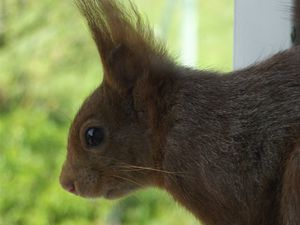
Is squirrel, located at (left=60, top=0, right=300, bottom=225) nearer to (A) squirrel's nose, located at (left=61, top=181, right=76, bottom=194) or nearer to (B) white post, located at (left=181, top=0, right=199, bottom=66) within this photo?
(A) squirrel's nose, located at (left=61, top=181, right=76, bottom=194)

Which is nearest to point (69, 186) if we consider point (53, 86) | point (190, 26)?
point (53, 86)

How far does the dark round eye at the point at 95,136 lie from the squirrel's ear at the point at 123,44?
2.5 inches

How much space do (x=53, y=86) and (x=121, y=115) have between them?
74cm

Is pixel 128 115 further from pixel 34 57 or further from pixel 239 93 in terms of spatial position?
pixel 34 57

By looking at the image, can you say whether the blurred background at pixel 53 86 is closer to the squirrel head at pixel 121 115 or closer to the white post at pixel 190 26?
the white post at pixel 190 26

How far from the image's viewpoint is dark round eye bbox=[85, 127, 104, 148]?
0.98 metres

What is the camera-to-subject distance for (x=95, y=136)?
3.21 feet

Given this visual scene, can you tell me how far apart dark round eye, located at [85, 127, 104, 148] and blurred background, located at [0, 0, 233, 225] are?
1.54 ft

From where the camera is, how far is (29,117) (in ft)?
5.45

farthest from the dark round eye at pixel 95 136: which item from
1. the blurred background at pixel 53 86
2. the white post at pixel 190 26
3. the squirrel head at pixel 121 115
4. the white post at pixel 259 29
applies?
the white post at pixel 190 26

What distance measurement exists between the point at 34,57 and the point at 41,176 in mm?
310


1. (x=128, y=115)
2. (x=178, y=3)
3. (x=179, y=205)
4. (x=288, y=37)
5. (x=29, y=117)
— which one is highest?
(x=178, y=3)

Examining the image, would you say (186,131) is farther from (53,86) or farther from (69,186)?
(53,86)

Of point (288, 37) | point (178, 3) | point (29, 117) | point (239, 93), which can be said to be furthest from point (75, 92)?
point (239, 93)
